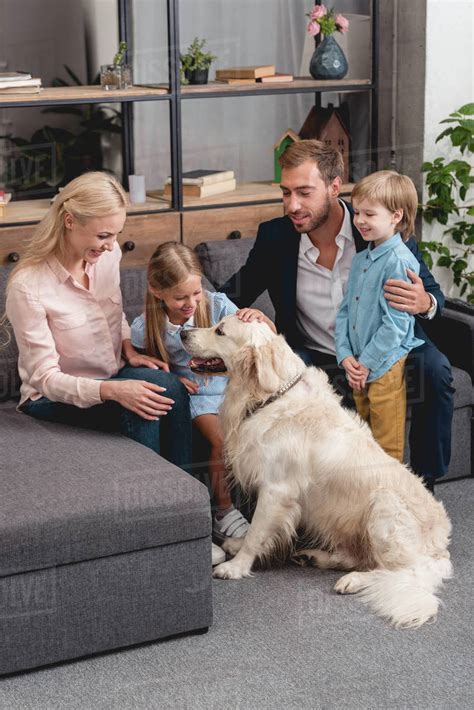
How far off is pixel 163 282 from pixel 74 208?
348mm

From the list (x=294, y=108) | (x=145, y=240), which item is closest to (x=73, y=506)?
(x=145, y=240)

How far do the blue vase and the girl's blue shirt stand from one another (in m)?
1.36

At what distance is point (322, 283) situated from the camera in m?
3.07

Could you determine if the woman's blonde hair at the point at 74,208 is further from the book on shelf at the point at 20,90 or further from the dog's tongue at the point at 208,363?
the book on shelf at the point at 20,90

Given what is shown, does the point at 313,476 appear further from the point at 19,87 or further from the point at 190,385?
the point at 19,87

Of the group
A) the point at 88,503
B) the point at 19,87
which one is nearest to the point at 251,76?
the point at 19,87

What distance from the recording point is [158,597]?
227 centimetres

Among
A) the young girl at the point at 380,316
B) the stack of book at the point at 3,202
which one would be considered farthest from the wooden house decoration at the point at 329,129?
the stack of book at the point at 3,202

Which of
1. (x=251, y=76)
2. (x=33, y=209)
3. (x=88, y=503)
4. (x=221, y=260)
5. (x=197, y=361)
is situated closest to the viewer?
(x=88, y=503)

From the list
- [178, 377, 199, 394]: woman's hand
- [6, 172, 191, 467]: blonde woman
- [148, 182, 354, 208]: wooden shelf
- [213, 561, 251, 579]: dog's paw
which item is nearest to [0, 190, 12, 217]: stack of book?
[148, 182, 354, 208]: wooden shelf

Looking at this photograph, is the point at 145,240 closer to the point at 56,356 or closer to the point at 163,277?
the point at 163,277

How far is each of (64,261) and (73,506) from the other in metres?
0.75

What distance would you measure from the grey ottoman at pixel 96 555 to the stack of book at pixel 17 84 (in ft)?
4.63

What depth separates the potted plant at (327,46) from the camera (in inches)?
149
